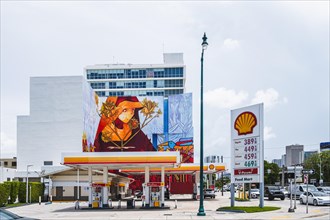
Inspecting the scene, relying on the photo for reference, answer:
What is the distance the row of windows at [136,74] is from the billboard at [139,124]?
43.4 meters

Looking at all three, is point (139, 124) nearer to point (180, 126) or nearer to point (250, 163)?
point (180, 126)

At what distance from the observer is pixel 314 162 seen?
100 m

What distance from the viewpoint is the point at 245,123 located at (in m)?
34.1

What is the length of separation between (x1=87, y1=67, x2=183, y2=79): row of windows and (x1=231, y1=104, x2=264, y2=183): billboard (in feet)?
333

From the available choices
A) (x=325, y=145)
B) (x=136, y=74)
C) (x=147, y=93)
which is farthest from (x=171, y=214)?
(x=325, y=145)

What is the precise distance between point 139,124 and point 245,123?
53342 millimetres

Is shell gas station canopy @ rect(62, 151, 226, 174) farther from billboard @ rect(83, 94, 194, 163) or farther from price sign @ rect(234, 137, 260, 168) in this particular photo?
billboard @ rect(83, 94, 194, 163)

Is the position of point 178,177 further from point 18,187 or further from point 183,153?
point 18,187

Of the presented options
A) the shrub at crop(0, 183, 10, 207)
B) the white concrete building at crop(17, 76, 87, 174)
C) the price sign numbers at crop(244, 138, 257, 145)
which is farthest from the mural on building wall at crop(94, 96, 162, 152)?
the price sign numbers at crop(244, 138, 257, 145)

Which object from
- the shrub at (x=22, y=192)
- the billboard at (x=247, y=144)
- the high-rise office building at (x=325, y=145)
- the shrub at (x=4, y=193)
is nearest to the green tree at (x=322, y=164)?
the high-rise office building at (x=325, y=145)

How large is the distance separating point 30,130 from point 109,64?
200 feet

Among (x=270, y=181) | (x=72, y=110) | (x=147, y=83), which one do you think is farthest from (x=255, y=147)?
(x=147, y=83)

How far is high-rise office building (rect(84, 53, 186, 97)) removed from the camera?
13600 centimetres

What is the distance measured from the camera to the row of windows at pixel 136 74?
5369 inches
